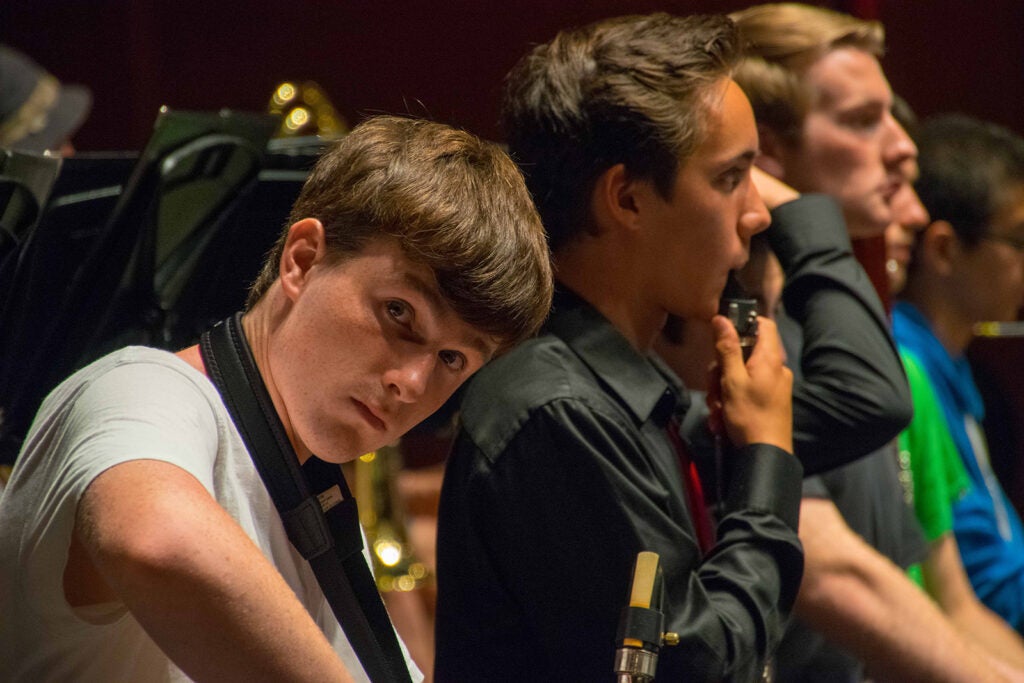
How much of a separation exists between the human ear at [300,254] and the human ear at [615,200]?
46cm

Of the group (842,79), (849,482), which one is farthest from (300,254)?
(842,79)

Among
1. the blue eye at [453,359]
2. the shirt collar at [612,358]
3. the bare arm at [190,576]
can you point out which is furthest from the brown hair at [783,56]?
the bare arm at [190,576]

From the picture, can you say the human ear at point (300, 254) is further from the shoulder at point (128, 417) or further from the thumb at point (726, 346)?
the thumb at point (726, 346)

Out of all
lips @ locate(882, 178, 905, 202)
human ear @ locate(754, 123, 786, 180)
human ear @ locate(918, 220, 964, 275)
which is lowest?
human ear @ locate(918, 220, 964, 275)

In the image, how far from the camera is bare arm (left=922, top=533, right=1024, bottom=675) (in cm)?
246

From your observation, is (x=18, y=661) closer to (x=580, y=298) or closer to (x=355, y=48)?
(x=580, y=298)

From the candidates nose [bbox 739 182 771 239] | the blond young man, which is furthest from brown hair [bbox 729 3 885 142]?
nose [bbox 739 182 771 239]

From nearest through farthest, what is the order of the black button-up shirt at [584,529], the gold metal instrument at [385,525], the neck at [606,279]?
the black button-up shirt at [584,529] → the neck at [606,279] → the gold metal instrument at [385,525]

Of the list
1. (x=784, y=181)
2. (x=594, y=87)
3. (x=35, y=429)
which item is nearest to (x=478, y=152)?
(x=594, y=87)

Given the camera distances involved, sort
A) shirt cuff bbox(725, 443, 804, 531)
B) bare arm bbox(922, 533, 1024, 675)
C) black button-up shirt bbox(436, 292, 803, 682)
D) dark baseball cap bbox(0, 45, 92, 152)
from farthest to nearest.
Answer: dark baseball cap bbox(0, 45, 92, 152), bare arm bbox(922, 533, 1024, 675), shirt cuff bbox(725, 443, 804, 531), black button-up shirt bbox(436, 292, 803, 682)

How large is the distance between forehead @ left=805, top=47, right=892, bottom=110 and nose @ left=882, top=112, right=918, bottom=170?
111 millimetres

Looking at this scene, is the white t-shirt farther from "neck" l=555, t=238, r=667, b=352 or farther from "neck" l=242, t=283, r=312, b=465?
"neck" l=555, t=238, r=667, b=352

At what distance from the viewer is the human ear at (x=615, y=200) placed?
1648 millimetres

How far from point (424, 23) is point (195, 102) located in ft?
2.68
